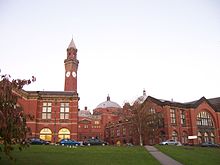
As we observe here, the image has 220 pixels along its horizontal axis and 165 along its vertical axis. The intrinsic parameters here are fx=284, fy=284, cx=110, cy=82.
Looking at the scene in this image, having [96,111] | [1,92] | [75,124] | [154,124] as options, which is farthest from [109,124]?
[1,92]

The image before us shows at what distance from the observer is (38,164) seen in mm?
22969

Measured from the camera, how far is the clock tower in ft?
269

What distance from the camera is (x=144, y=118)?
2509 inches

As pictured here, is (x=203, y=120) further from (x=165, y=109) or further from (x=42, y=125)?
(x=42, y=125)

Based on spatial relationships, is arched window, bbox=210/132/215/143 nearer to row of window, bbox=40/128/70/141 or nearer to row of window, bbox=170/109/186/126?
row of window, bbox=170/109/186/126

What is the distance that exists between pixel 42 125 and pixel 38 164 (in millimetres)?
35704

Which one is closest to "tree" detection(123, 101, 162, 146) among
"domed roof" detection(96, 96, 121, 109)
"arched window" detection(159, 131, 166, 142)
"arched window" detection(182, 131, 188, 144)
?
"arched window" detection(159, 131, 166, 142)

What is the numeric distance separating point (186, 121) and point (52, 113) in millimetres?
32969

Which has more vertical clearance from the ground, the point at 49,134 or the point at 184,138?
the point at 49,134

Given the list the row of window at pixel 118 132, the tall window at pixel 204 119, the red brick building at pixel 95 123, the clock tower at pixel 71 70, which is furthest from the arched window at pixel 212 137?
the red brick building at pixel 95 123

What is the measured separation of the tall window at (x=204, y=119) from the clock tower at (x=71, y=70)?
114 feet

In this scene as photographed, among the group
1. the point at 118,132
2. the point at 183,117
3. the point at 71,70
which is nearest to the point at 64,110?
the point at 71,70

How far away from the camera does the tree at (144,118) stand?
63.1 m

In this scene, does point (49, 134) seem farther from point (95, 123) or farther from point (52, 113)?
point (95, 123)
